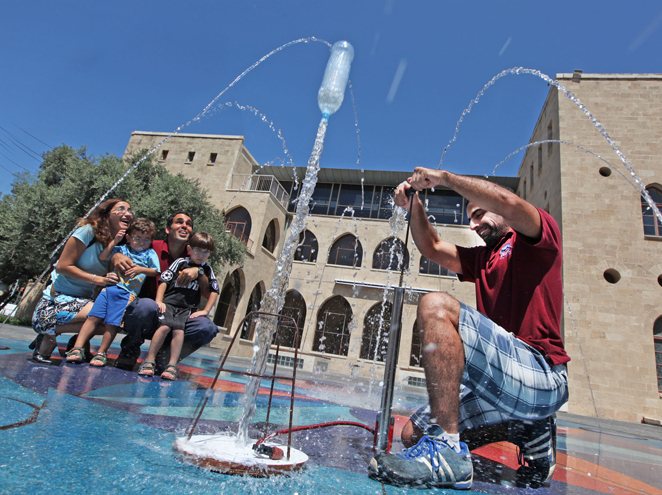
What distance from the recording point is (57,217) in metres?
12.8

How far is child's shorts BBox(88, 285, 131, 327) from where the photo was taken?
321 cm

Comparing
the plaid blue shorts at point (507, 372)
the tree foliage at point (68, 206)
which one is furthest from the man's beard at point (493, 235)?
the tree foliage at point (68, 206)

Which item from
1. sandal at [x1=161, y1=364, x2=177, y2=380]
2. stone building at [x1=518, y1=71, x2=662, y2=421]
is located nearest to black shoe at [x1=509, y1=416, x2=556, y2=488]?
sandal at [x1=161, y1=364, x2=177, y2=380]

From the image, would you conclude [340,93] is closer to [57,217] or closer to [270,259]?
[57,217]

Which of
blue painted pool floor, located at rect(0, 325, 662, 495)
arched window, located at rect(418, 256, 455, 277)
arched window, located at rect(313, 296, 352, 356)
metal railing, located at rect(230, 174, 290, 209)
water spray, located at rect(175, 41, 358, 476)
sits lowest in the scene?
blue painted pool floor, located at rect(0, 325, 662, 495)

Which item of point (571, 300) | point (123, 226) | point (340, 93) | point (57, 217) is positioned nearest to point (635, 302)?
point (571, 300)

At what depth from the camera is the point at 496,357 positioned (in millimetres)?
1533

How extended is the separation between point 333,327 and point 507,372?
718 inches

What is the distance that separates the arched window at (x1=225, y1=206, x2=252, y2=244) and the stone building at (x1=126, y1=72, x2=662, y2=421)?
2.4 inches

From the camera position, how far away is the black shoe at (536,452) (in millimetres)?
1794

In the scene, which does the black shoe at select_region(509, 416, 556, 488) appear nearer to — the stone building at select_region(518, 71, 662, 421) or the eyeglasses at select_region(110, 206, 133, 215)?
the eyeglasses at select_region(110, 206, 133, 215)

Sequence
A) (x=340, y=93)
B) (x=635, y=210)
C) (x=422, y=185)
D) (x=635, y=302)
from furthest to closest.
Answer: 1. (x=635, y=210)
2. (x=635, y=302)
3. (x=340, y=93)
4. (x=422, y=185)

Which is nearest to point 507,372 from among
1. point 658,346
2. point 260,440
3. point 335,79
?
point 260,440

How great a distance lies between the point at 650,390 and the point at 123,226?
14.9 metres
